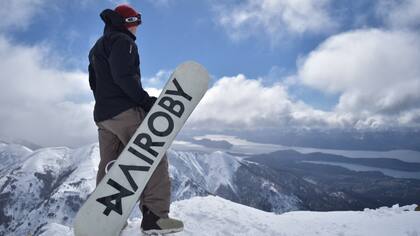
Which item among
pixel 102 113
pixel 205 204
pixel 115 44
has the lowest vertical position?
pixel 205 204

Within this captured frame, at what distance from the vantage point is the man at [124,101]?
18.6 feet

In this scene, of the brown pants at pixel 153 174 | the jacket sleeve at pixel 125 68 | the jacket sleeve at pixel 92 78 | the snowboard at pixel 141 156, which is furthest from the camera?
the jacket sleeve at pixel 92 78

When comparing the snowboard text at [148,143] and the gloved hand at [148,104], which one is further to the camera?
the gloved hand at [148,104]

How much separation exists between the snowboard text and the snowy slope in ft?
3.57

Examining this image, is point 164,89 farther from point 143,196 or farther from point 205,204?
point 205,204

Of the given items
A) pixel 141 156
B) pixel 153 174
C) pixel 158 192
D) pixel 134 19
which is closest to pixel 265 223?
pixel 158 192

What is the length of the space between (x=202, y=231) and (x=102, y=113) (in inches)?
110

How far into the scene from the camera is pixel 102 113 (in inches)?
235

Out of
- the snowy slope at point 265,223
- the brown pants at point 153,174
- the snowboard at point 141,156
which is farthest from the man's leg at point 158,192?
the snowy slope at point 265,223

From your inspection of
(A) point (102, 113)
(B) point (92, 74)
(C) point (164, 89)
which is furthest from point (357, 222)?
(B) point (92, 74)

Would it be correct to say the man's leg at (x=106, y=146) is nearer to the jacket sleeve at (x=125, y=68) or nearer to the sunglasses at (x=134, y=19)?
the jacket sleeve at (x=125, y=68)

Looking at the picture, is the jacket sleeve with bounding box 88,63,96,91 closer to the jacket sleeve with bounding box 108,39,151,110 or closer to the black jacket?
the black jacket

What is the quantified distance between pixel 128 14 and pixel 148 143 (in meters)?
2.26

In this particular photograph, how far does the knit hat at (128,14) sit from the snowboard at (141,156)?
1.09 m
